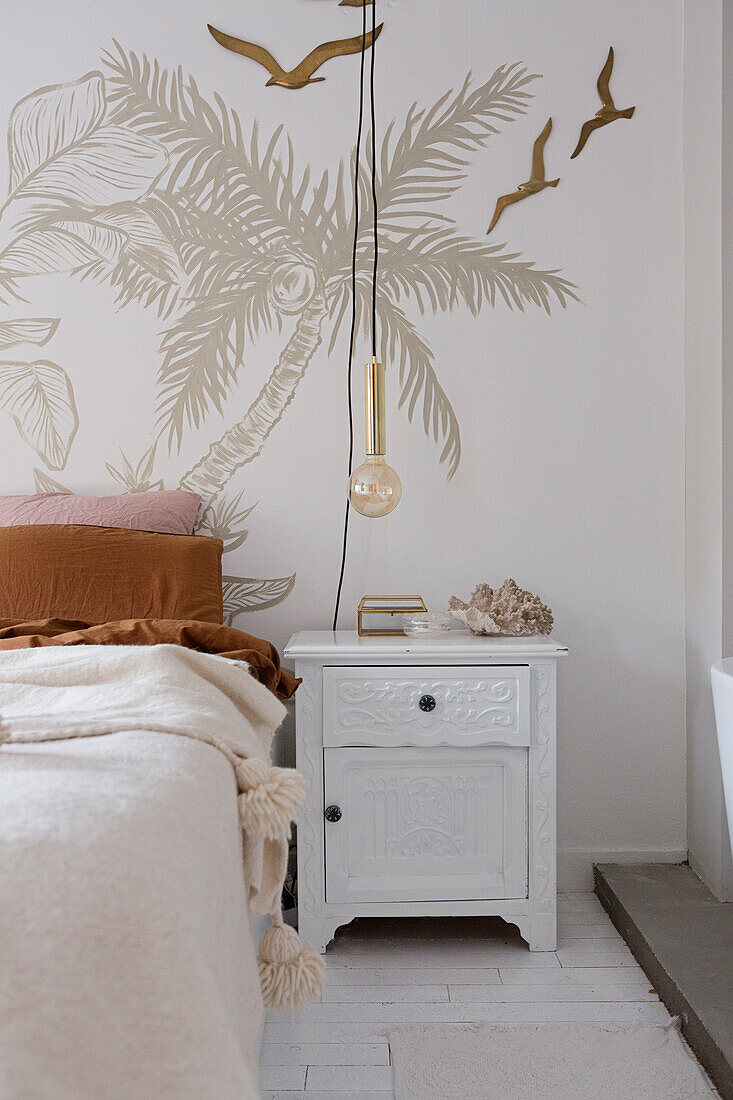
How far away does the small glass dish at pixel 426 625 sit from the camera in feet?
7.34

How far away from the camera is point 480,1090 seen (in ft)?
5.06

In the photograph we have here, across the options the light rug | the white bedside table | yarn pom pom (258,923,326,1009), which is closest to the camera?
yarn pom pom (258,923,326,1009)

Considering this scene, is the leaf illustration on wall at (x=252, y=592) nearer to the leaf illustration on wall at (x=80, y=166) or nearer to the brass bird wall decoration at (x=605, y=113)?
the leaf illustration on wall at (x=80, y=166)

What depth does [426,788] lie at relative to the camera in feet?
6.84

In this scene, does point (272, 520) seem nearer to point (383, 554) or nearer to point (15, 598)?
point (383, 554)

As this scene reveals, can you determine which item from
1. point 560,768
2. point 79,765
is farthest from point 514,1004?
point 79,765

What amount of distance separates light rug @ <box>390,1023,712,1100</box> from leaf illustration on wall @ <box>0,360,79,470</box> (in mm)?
1777

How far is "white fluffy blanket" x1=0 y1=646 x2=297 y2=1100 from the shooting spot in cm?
58

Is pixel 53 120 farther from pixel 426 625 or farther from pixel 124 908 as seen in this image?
pixel 124 908

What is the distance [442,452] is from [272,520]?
521 mm

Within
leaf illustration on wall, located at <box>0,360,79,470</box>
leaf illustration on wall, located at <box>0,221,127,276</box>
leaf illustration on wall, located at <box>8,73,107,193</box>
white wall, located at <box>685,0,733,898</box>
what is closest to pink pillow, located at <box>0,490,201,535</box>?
leaf illustration on wall, located at <box>0,360,79,470</box>

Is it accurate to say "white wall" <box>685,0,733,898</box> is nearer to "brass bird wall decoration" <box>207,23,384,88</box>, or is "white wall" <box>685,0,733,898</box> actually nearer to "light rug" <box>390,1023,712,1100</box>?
"light rug" <box>390,1023,712,1100</box>

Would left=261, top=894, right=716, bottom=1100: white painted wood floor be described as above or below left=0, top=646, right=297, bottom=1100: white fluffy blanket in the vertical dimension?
below

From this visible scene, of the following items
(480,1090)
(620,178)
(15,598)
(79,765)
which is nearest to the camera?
(79,765)
